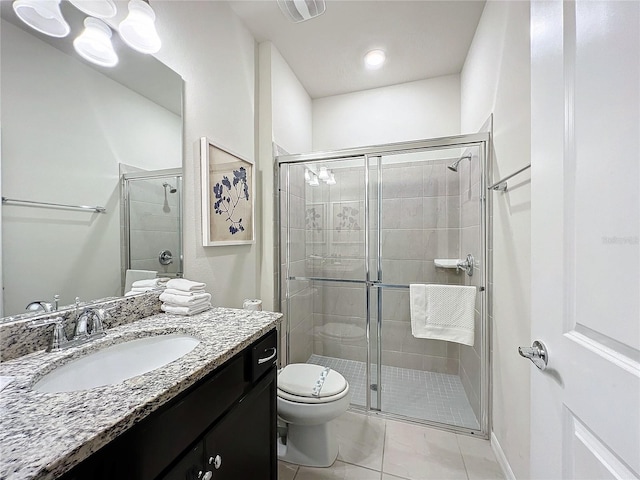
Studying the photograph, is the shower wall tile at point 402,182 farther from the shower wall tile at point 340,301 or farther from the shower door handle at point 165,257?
the shower door handle at point 165,257

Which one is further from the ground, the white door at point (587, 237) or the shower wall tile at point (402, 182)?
the shower wall tile at point (402, 182)

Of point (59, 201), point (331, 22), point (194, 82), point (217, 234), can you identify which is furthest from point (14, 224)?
point (331, 22)

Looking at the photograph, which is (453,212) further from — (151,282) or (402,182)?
(151,282)

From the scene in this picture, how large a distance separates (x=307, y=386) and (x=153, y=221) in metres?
1.17

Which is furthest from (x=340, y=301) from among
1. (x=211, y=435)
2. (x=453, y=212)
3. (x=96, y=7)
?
(x=96, y=7)

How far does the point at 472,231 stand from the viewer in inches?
71.2

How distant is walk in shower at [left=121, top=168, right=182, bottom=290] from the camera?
1.10 meters

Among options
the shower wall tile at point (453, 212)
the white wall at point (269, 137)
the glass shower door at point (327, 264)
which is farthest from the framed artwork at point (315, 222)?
the shower wall tile at point (453, 212)

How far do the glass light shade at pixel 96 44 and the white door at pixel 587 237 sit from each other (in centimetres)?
144

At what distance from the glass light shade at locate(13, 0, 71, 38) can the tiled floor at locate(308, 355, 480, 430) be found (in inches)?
94.2

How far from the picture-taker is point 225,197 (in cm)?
160

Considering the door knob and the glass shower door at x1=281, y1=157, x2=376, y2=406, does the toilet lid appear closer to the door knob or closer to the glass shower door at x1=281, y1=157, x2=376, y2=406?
the glass shower door at x1=281, y1=157, x2=376, y2=406

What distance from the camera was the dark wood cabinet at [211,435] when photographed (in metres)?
0.51

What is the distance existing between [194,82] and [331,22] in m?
1.03
